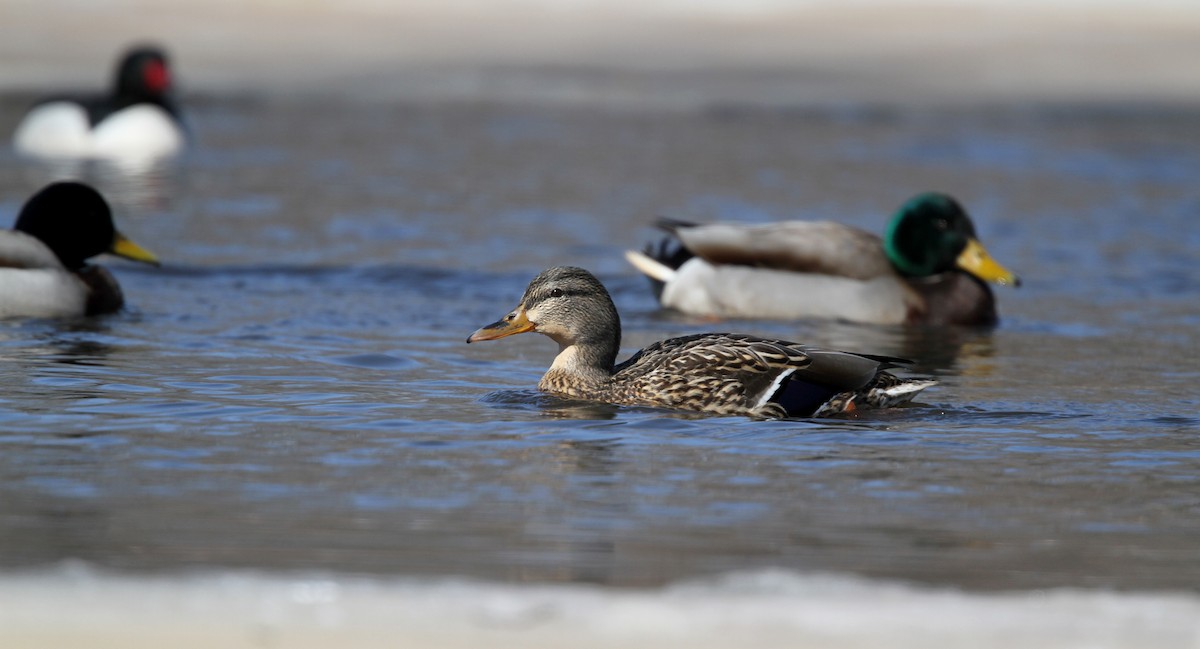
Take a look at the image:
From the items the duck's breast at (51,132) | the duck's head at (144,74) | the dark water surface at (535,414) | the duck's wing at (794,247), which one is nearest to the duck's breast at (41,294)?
the dark water surface at (535,414)

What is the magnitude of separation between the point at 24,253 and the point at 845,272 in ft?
15.9

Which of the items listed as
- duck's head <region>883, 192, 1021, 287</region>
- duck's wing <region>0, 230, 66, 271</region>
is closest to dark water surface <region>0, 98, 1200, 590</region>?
duck's wing <region>0, 230, 66, 271</region>

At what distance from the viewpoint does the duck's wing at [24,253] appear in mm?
9727

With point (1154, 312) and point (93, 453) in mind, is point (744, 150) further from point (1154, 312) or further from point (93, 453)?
point (93, 453)

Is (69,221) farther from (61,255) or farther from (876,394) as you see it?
(876,394)

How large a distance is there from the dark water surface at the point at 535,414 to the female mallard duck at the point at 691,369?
0.47 feet

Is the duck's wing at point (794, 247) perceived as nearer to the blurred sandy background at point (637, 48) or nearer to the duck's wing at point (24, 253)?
the duck's wing at point (24, 253)

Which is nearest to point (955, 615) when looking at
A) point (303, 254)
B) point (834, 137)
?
point (303, 254)

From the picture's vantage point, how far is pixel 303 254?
12422 mm

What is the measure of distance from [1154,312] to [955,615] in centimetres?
687

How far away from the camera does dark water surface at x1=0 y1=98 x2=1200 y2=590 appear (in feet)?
17.0

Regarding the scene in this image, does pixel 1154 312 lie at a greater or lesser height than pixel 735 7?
lesser

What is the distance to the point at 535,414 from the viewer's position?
23.7 ft

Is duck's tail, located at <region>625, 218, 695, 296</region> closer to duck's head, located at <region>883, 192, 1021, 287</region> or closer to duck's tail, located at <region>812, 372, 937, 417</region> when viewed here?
duck's head, located at <region>883, 192, 1021, 287</region>
